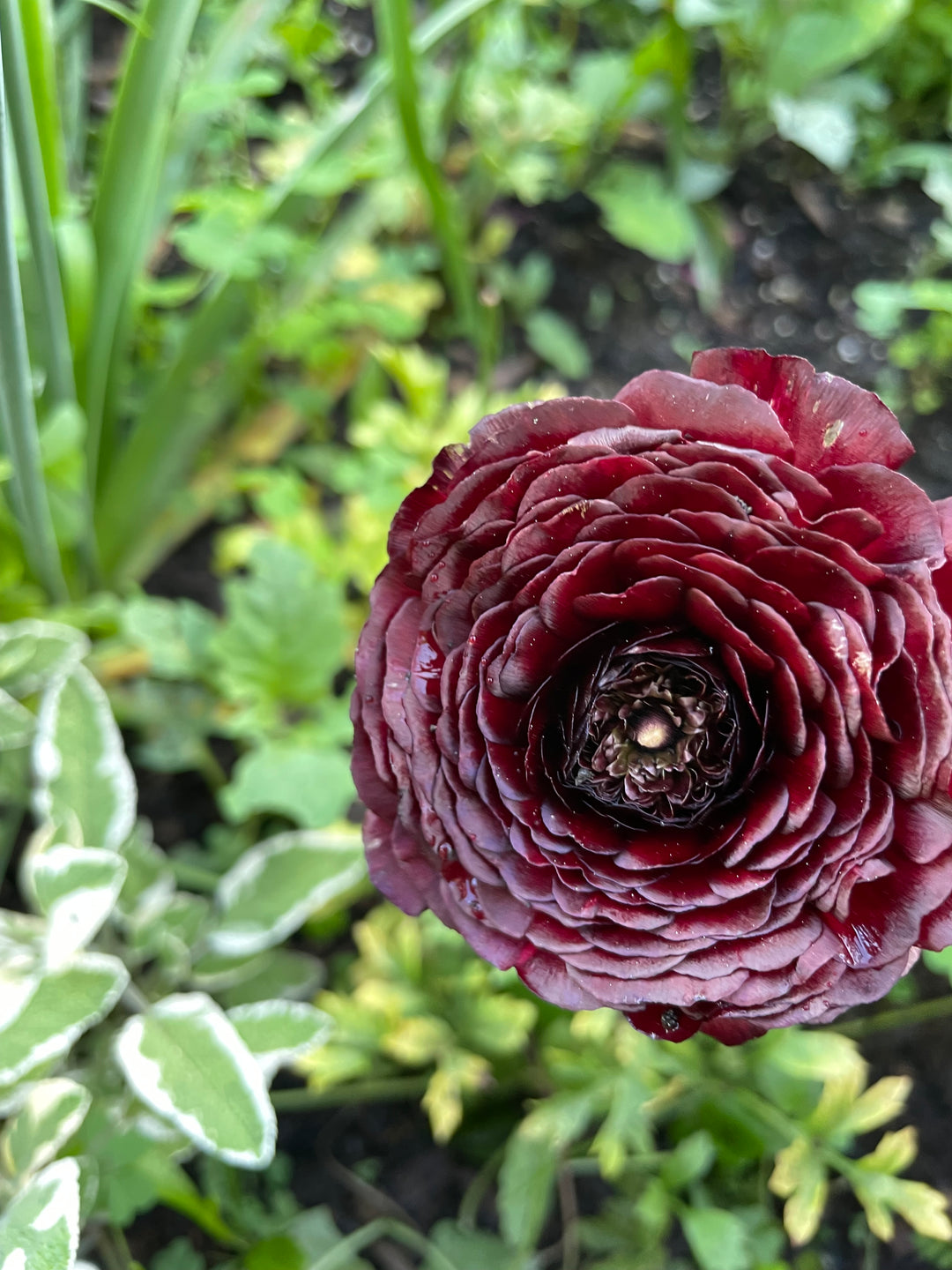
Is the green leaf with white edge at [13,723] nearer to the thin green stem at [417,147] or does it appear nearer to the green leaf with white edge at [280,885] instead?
the green leaf with white edge at [280,885]

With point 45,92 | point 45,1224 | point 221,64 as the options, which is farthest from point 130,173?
point 45,1224

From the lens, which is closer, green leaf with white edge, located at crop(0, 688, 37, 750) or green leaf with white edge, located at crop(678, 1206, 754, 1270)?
green leaf with white edge, located at crop(678, 1206, 754, 1270)

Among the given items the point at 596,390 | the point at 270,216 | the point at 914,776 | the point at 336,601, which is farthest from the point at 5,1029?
the point at 596,390

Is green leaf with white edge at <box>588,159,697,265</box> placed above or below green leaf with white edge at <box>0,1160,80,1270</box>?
above

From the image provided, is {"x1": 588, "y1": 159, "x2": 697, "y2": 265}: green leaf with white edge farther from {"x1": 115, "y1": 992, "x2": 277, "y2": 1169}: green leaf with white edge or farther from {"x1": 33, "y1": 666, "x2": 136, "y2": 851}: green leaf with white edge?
{"x1": 115, "y1": 992, "x2": 277, "y2": 1169}: green leaf with white edge

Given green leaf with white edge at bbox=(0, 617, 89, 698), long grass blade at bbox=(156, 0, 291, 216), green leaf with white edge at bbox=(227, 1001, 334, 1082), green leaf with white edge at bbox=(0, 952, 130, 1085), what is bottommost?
green leaf with white edge at bbox=(227, 1001, 334, 1082)

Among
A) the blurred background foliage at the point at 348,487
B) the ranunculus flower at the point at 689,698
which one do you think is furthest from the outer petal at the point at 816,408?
the blurred background foliage at the point at 348,487

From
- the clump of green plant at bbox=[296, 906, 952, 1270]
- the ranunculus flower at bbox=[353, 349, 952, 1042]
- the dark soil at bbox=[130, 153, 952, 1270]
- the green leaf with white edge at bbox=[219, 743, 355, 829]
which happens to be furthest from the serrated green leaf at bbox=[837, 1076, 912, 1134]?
the dark soil at bbox=[130, 153, 952, 1270]

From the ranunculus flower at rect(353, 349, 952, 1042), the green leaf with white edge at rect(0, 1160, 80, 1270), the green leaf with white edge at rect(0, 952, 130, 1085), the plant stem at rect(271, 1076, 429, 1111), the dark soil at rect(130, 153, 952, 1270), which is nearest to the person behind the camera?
the ranunculus flower at rect(353, 349, 952, 1042)
